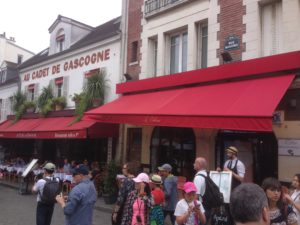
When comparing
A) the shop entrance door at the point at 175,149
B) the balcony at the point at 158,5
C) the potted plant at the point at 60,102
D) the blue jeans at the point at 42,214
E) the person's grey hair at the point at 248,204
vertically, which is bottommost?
the blue jeans at the point at 42,214

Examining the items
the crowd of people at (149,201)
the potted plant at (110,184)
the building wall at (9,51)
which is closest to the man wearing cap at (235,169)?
the crowd of people at (149,201)

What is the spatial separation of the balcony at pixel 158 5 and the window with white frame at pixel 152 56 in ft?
3.01

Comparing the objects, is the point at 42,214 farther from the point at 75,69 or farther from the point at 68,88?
the point at 68,88

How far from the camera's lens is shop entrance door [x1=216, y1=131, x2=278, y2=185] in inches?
350

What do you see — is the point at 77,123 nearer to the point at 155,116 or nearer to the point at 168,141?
the point at 168,141

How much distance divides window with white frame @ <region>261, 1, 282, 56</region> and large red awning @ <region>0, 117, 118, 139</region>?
21.1 ft

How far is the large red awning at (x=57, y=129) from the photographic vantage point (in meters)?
13.3

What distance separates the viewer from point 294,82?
848 cm

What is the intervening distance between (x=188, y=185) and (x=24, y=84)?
739 inches

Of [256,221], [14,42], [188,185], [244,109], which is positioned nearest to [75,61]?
[244,109]

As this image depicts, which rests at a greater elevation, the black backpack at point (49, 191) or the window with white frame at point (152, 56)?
the window with white frame at point (152, 56)

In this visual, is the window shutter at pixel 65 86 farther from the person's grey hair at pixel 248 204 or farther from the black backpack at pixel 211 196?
the person's grey hair at pixel 248 204

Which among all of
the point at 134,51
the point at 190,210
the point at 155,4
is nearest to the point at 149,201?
the point at 190,210

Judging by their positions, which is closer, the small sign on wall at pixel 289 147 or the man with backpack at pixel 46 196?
the man with backpack at pixel 46 196
